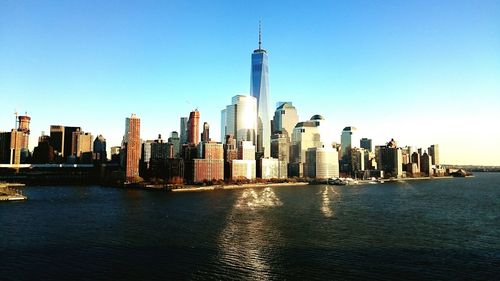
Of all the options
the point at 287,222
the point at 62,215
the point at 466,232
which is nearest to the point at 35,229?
the point at 62,215

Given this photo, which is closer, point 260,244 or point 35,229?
point 260,244

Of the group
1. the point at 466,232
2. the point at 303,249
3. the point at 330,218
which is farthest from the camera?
the point at 330,218

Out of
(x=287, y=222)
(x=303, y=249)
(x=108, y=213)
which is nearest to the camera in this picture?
(x=303, y=249)

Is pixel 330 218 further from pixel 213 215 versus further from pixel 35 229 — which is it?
pixel 35 229

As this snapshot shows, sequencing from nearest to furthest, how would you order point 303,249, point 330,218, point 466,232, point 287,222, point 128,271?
point 128,271 < point 303,249 < point 466,232 < point 287,222 < point 330,218

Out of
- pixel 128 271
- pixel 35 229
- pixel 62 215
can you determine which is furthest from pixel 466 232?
pixel 62 215

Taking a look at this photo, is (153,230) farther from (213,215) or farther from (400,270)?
(400,270)

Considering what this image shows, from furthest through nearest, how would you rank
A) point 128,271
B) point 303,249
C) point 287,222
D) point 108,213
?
1. point 108,213
2. point 287,222
3. point 303,249
4. point 128,271

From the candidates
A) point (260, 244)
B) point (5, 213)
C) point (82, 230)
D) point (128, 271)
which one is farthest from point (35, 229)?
Result: point (260, 244)

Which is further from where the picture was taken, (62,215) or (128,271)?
(62,215)
